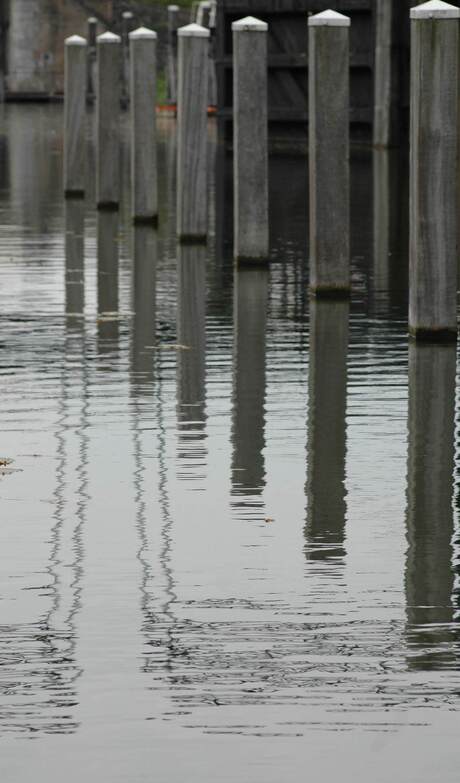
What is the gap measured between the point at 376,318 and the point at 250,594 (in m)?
5.84

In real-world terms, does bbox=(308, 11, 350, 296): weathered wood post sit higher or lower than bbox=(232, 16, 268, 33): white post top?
lower

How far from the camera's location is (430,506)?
6602 millimetres

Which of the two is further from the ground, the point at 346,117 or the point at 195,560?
the point at 346,117

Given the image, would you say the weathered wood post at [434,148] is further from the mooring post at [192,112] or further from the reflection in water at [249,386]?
the mooring post at [192,112]

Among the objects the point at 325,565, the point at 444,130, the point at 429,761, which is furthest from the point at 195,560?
the point at 444,130

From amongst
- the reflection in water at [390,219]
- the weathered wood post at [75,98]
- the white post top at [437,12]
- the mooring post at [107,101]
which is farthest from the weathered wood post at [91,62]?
the white post top at [437,12]

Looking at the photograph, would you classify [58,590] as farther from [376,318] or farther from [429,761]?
Result: [376,318]

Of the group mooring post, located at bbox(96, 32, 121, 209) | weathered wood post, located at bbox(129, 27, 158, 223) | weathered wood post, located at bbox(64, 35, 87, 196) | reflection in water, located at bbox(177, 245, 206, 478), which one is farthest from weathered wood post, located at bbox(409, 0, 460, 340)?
weathered wood post, located at bbox(64, 35, 87, 196)

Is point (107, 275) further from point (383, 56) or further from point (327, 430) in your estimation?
point (383, 56)

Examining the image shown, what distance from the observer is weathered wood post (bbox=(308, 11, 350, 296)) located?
10641 mm

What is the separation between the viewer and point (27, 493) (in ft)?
22.1

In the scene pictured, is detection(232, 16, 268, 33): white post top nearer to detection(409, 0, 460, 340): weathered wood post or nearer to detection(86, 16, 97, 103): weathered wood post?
detection(409, 0, 460, 340): weathered wood post

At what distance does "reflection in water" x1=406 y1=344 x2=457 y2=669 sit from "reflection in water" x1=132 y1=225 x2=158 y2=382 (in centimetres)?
122

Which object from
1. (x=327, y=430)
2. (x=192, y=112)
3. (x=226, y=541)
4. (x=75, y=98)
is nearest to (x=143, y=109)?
(x=192, y=112)
